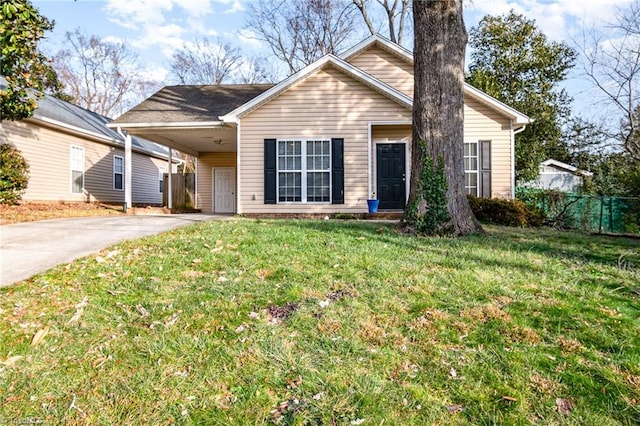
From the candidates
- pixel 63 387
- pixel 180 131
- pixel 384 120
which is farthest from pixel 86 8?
pixel 63 387

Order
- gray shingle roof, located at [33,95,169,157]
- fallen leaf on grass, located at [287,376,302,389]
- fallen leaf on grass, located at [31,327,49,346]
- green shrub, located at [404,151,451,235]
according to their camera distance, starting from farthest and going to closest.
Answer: gray shingle roof, located at [33,95,169,157] < green shrub, located at [404,151,451,235] < fallen leaf on grass, located at [31,327,49,346] < fallen leaf on grass, located at [287,376,302,389]

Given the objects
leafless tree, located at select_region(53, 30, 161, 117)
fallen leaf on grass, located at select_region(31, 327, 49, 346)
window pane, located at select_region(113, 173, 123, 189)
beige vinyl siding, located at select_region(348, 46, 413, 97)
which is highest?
leafless tree, located at select_region(53, 30, 161, 117)

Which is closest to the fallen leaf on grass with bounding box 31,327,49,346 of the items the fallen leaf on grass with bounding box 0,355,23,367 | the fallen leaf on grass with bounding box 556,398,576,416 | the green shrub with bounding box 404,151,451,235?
the fallen leaf on grass with bounding box 0,355,23,367

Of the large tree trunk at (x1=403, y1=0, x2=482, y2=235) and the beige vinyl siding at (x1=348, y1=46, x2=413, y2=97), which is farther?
the beige vinyl siding at (x1=348, y1=46, x2=413, y2=97)

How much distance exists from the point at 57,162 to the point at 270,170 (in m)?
8.97

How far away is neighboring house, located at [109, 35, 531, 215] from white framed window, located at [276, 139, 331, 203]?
0.09ft

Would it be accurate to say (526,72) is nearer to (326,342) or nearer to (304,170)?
(304,170)

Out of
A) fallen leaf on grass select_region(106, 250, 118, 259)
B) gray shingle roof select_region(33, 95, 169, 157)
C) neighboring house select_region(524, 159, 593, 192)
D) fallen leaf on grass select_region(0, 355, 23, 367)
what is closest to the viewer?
fallen leaf on grass select_region(0, 355, 23, 367)

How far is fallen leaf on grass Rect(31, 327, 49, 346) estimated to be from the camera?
2803 millimetres

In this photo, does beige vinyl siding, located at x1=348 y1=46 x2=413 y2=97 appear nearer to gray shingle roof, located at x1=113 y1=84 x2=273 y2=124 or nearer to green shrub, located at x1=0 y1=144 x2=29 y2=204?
gray shingle roof, located at x1=113 y1=84 x2=273 y2=124

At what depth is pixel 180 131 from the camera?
A: 12.0 m

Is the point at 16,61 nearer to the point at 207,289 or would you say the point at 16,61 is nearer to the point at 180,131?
the point at 180,131

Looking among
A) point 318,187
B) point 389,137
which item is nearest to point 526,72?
point 389,137

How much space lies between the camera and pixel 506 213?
9.36m
